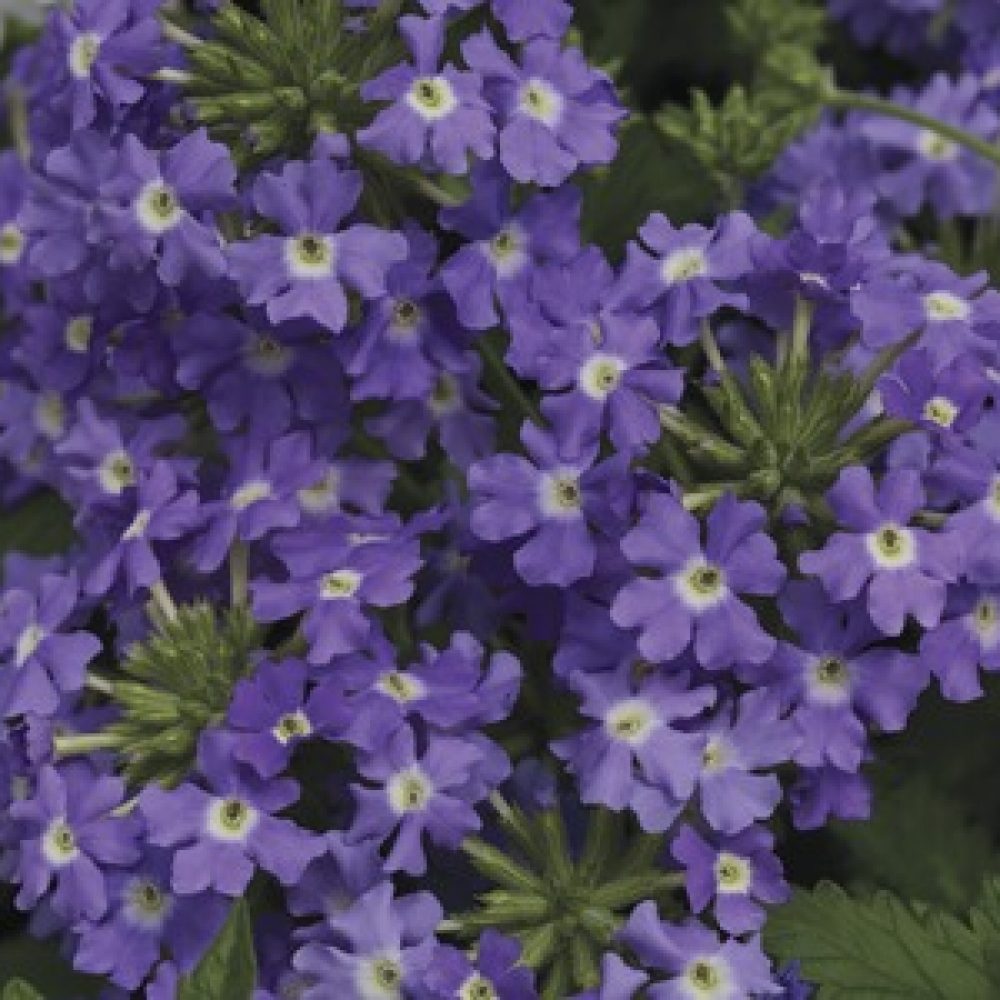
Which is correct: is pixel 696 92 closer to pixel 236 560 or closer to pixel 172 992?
pixel 236 560

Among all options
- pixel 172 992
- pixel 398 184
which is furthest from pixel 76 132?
pixel 172 992

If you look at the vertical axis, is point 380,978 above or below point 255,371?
below

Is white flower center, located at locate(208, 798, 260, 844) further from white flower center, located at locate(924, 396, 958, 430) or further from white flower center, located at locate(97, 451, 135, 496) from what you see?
white flower center, located at locate(924, 396, 958, 430)

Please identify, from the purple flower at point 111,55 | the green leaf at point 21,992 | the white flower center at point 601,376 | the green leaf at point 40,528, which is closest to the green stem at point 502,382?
the white flower center at point 601,376

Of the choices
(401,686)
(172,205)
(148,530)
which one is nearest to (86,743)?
(148,530)

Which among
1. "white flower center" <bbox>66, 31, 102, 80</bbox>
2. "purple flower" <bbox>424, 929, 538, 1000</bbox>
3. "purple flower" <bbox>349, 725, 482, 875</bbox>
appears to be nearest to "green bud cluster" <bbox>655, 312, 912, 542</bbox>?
"purple flower" <bbox>349, 725, 482, 875</bbox>

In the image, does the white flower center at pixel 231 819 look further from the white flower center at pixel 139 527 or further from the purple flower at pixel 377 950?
the white flower center at pixel 139 527

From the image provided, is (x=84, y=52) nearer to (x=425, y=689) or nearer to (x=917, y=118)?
(x=425, y=689)
